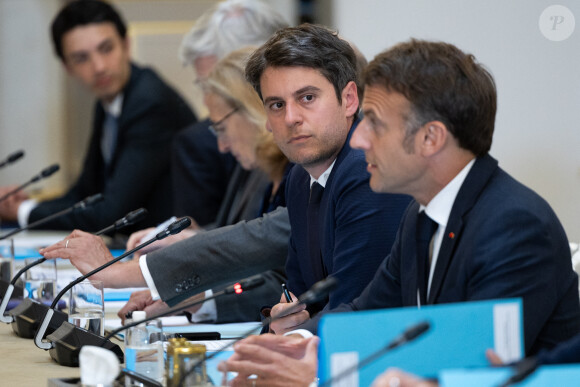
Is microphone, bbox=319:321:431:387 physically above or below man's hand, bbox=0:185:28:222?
above

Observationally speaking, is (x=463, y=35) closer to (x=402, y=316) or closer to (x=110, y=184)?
(x=402, y=316)

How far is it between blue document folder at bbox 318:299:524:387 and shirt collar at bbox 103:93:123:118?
4138 mm

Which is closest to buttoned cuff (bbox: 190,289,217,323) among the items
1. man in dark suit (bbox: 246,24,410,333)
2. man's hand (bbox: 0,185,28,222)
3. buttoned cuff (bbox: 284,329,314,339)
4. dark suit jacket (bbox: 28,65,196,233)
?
man in dark suit (bbox: 246,24,410,333)

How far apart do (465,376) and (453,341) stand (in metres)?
0.22

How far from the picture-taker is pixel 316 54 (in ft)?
8.68

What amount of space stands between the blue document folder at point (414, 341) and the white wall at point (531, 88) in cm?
135

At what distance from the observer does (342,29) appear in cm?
477

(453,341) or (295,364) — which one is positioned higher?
(453,341)

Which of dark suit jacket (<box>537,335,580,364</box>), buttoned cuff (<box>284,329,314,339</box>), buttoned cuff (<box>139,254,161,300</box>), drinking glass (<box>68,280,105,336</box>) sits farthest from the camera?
buttoned cuff (<box>139,254,161,300</box>)

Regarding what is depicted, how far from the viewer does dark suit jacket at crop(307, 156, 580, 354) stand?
1.90 metres

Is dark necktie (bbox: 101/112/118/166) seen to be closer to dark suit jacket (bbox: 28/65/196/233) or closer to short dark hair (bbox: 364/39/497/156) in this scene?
dark suit jacket (bbox: 28/65/196/233)

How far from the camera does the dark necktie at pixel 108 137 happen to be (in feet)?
18.4

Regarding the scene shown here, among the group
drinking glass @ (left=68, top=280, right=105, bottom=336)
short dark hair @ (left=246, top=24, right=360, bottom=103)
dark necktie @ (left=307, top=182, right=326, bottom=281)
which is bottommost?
drinking glass @ (left=68, top=280, right=105, bottom=336)

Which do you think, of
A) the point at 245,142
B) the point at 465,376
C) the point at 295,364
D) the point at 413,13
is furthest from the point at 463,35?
the point at 465,376
